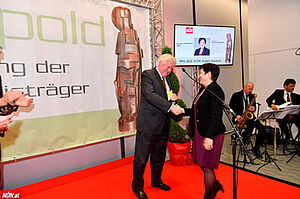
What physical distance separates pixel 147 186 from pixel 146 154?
24.5 inches

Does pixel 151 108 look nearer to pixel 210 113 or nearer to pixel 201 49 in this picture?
pixel 210 113

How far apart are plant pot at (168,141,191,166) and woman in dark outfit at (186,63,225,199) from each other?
1.19m

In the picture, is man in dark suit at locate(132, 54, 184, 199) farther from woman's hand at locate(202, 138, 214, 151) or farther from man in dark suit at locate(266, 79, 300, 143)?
man in dark suit at locate(266, 79, 300, 143)

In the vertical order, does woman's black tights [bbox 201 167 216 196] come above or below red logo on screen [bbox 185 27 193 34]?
below

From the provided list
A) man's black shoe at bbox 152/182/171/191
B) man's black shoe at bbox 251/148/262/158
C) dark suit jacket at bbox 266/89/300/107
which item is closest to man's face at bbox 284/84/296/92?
dark suit jacket at bbox 266/89/300/107

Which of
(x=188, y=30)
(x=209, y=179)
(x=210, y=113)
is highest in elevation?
(x=188, y=30)

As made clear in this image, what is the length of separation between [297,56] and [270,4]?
158 cm

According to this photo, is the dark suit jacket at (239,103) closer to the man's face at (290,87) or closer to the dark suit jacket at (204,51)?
the man's face at (290,87)

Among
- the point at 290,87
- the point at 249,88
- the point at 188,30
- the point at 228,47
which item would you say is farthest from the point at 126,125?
the point at 290,87

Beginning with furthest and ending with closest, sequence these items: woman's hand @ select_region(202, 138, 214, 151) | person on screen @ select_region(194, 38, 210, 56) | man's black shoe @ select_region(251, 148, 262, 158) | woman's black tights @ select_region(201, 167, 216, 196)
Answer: person on screen @ select_region(194, 38, 210, 56), man's black shoe @ select_region(251, 148, 262, 158), woman's black tights @ select_region(201, 167, 216, 196), woman's hand @ select_region(202, 138, 214, 151)

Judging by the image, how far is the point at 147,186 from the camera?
108 inches

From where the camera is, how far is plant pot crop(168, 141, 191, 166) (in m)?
3.38

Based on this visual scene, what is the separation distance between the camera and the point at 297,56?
481cm

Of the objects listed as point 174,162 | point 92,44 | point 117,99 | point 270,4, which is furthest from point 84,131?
point 270,4
